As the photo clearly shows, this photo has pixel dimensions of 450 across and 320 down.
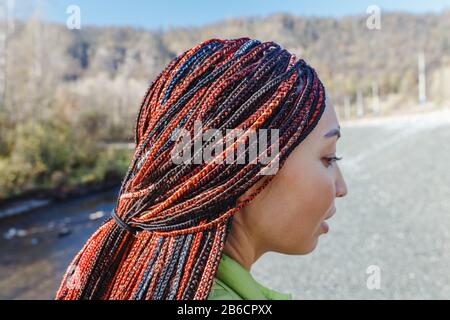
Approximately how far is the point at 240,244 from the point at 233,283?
11 centimetres

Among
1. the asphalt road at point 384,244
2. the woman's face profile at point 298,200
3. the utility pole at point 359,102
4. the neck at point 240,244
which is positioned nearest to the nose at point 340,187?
the woman's face profile at point 298,200

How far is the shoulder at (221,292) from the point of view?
93cm

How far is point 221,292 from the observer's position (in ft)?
3.09

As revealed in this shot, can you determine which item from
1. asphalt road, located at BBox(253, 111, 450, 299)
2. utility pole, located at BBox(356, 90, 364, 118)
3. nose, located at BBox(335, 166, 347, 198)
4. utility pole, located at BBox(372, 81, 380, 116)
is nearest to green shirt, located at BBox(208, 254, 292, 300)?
nose, located at BBox(335, 166, 347, 198)

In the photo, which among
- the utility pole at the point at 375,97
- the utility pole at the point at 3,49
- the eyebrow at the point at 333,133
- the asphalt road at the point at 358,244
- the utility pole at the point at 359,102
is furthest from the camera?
the utility pole at the point at 375,97

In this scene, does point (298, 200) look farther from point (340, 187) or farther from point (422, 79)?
point (422, 79)

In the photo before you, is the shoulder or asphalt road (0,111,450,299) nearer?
the shoulder

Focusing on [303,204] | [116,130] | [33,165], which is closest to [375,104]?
[116,130]

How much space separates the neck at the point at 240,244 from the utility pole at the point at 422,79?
45.9m

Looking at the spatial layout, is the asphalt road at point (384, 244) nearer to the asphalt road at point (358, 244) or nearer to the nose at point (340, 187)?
the asphalt road at point (358, 244)

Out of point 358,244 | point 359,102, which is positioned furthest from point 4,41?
point 359,102

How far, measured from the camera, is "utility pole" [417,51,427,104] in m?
45.3

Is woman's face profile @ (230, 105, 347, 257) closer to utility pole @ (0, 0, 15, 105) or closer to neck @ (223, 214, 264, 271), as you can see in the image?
neck @ (223, 214, 264, 271)

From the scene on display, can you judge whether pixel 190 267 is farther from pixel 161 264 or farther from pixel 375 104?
pixel 375 104
